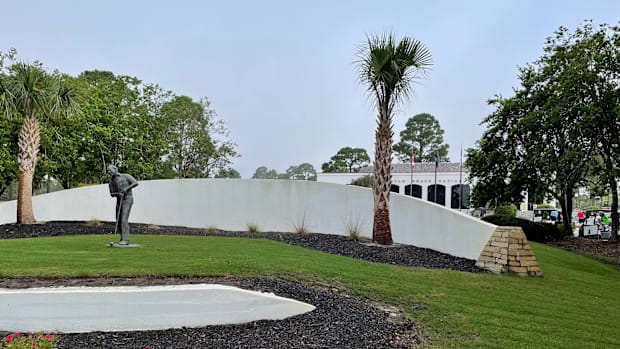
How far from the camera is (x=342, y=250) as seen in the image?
1052cm

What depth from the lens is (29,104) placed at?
13789 millimetres

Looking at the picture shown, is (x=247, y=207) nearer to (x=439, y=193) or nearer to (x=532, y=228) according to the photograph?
(x=532, y=228)

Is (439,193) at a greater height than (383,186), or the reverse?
(439,193)

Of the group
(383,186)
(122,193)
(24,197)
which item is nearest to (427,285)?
(383,186)

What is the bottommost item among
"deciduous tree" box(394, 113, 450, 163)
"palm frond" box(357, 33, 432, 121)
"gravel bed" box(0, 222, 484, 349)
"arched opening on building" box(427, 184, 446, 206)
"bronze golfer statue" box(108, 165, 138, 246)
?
"gravel bed" box(0, 222, 484, 349)

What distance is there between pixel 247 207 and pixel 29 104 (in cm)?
756

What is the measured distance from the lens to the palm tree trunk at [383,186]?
11320mm

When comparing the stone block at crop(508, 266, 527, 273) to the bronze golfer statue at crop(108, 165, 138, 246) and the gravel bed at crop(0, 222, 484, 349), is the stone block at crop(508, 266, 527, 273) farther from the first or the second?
the bronze golfer statue at crop(108, 165, 138, 246)

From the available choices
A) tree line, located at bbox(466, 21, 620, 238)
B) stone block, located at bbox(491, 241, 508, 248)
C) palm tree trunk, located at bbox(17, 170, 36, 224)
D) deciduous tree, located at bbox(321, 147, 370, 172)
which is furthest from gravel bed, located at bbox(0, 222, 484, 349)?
deciduous tree, located at bbox(321, 147, 370, 172)

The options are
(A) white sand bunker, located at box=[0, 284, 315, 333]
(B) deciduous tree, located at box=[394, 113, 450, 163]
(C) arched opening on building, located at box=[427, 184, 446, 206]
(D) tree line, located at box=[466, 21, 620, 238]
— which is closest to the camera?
(A) white sand bunker, located at box=[0, 284, 315, 333]

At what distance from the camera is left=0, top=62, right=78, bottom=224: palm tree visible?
533 inches

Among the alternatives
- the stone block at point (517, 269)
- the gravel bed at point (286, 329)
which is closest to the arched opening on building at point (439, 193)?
the stone block at point (517, 269)

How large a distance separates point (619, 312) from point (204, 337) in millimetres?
6352

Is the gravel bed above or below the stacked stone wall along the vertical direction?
below
